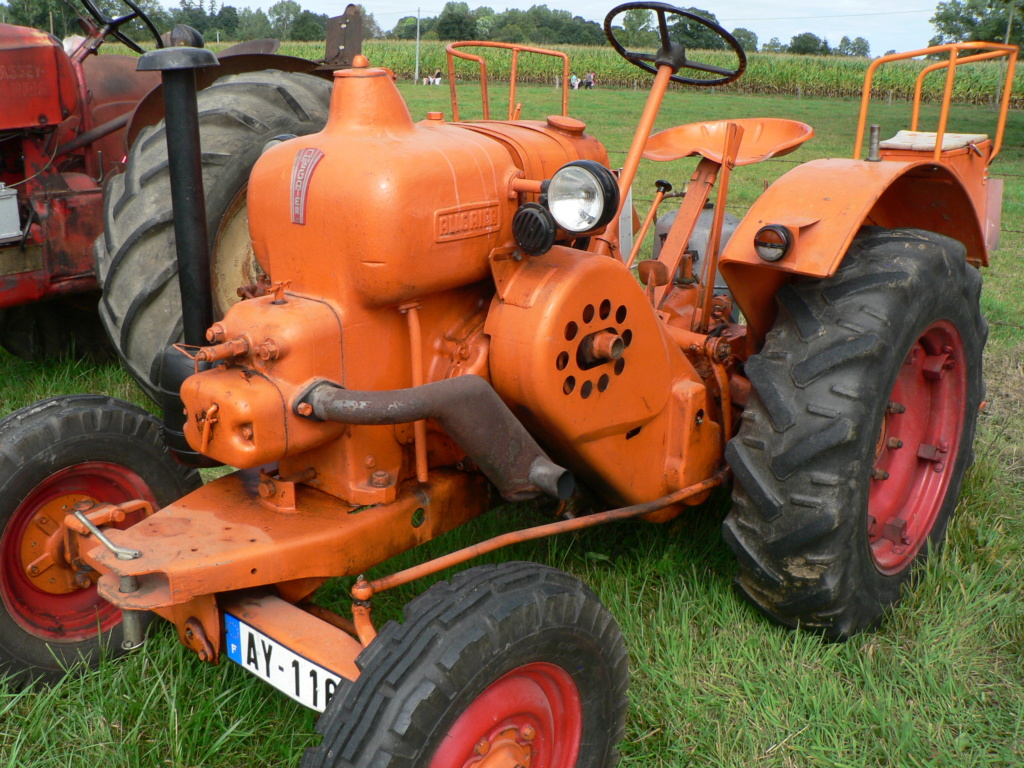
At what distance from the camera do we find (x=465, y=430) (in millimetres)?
1927

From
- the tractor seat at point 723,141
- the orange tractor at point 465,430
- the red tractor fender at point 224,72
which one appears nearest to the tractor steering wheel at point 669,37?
the orange tractor at point 465,430

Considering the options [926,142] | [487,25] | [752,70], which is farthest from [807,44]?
[926,142]

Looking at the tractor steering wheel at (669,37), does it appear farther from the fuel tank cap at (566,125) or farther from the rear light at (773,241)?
the rear light at (773,241)

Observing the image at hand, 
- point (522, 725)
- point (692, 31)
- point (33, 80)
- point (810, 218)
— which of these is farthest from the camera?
point (33, 80)

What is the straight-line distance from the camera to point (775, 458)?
2.37 metres

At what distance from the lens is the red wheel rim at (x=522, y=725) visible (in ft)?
5.82

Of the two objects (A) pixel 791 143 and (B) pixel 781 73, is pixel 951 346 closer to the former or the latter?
(A) pixel 791 143

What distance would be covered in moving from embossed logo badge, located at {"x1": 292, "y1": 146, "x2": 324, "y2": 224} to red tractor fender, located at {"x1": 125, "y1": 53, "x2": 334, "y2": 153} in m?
2.09

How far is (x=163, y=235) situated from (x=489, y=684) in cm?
199

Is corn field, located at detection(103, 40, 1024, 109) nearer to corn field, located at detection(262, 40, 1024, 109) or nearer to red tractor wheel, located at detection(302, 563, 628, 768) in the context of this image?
corn field, located at detection(262, 40, 1024, 109)

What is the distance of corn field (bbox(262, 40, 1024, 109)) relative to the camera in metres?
32.3

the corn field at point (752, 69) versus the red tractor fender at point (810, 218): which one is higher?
the corn field at point (752, 69)

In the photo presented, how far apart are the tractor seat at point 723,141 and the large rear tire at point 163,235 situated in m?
1.23

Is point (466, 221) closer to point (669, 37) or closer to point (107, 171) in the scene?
point (669, 37)
